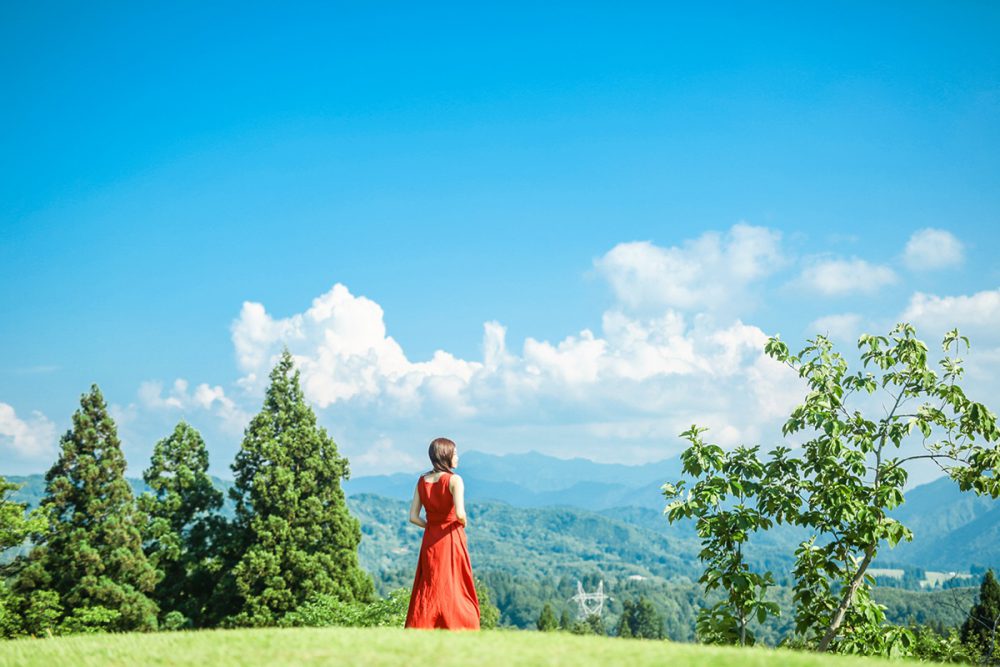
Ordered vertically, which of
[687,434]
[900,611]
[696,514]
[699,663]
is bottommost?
[900,611]

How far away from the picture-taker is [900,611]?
15962 centimetres

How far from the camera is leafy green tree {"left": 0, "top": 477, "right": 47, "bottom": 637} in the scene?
2969 centimetres

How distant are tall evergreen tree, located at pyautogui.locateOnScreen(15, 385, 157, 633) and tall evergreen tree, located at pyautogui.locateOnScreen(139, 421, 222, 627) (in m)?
1.30

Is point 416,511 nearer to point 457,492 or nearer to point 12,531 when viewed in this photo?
point 457,492

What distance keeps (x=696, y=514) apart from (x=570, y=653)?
152 inches

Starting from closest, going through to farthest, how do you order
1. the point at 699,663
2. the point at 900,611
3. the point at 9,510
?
the point at 699,663
the point at 9,510
the point at 900,611

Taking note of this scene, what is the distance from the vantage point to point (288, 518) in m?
33.2

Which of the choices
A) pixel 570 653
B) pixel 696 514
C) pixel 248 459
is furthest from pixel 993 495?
pixel 248 459

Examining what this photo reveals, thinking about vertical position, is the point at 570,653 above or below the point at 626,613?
above

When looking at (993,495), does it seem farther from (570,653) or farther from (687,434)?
(570,653)

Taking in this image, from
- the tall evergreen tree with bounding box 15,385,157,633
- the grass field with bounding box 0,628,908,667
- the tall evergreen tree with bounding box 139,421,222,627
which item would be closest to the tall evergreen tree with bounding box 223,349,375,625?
the tall evergreen tree with bounding box 139,421,222,627

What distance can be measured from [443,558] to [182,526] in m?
28.4

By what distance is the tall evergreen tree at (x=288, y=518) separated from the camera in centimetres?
3188

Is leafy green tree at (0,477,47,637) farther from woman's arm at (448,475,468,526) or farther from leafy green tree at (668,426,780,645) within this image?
leafy green tree at (668,426,780,645)
